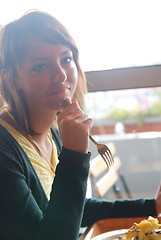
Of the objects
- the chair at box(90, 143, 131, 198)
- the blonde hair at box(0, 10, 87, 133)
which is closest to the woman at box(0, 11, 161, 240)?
the blonde hair at box(0, 10, 87, 133)

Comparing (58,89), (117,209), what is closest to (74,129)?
(58,89)

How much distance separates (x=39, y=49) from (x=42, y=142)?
0.96 ft

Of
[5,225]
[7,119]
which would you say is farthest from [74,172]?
[7,119]

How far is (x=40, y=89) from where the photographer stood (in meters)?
0.90

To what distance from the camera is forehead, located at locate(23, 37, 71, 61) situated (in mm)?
903

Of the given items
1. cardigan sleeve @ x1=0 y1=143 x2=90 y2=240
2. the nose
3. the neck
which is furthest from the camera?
the neck

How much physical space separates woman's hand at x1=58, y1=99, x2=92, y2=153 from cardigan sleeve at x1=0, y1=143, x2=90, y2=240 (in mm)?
20

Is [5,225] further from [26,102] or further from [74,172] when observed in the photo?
[26,102]

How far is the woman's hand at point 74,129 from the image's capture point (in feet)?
2.60

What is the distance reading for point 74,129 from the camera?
0.80 meters

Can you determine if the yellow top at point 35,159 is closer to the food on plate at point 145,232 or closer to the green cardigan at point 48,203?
the green cardigan at point 48,203

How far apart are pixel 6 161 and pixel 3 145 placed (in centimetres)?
5

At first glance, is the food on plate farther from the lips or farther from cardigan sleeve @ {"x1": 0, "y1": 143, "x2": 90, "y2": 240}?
the lips

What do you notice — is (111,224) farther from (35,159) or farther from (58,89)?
(58,89)
